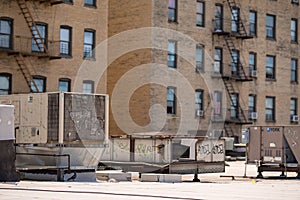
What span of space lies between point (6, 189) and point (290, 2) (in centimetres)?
4467

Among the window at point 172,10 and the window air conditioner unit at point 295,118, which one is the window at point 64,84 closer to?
the window at point 172,10

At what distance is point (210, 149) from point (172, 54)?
16.5 m

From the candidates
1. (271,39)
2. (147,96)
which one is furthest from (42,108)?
(271,39)

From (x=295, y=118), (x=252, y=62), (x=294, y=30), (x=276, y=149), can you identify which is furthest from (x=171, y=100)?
(x=276, y=149)

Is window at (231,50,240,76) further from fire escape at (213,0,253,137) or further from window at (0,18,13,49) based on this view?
window at (0,18,13,49)

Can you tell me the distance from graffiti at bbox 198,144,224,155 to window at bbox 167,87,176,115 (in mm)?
14869

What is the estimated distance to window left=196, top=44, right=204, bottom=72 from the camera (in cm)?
5225

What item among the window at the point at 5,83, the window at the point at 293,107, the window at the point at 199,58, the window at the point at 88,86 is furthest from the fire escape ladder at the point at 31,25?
the window at the point at 293,107

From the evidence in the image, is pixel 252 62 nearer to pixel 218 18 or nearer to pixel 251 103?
pixel 251 103

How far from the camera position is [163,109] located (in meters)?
49.4

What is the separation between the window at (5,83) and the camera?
40.8 meters

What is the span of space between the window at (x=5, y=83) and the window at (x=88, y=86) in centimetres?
556

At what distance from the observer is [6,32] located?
40.8 meters

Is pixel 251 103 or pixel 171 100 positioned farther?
pixel 251 103
